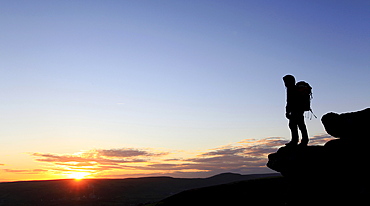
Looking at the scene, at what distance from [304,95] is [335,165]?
4.49 m

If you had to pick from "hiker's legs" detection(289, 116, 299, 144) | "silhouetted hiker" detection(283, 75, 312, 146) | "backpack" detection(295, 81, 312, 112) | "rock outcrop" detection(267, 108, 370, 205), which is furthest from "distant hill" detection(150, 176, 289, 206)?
"backpack" detection(295, 81, 312, 112)

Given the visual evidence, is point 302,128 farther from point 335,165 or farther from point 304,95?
point 335,165

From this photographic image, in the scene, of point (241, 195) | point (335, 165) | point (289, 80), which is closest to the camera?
point (335, 165)

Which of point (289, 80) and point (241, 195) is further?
point (241, 195)

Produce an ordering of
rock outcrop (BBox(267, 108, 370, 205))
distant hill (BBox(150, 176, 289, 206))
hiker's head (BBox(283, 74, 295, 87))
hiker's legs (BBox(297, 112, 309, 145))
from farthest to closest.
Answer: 1. distant hill (BBox(150, 176, 289, 206))
2. hiker's head (BBox(283, 74, 295, 87))
3. hiker's legs (BBox(297, 112, 309, 145))
4. rock outcrop (BBox(267, 108, 370, 205))

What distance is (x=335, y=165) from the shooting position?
1795cm

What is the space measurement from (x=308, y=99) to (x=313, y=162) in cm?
392

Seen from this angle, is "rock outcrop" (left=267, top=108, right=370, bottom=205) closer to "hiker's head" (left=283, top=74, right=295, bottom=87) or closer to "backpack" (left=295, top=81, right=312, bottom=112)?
"backpack" (left=295, top=81, right=312, bottom=112)

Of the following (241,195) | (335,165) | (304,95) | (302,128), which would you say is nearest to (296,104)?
(304,95)

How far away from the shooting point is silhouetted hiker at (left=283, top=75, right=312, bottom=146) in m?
19.6

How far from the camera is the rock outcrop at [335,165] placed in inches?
661

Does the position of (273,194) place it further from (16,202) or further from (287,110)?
(16,202)

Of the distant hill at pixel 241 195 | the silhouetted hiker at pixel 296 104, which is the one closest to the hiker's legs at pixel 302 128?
the silhouetted hiker at pixel 296 104

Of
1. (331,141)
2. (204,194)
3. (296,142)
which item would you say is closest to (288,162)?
(296,142)
